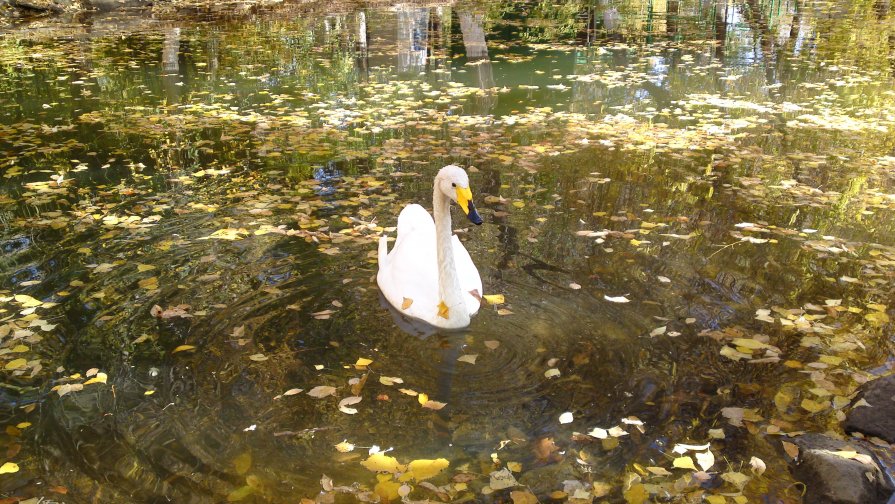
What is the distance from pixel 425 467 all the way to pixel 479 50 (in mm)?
11665

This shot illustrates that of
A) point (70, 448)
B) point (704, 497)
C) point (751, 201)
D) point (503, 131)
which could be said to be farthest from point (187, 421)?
point (503, 131)

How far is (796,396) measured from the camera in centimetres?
410

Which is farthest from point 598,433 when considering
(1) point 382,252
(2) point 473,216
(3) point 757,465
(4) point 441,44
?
(4) point 441,44

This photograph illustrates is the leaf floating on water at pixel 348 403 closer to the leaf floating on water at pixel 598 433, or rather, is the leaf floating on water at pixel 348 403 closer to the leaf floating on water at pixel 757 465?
the leaf floating on water at pixel 598 433

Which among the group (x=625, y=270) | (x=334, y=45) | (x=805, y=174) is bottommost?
(x=625, y=270)

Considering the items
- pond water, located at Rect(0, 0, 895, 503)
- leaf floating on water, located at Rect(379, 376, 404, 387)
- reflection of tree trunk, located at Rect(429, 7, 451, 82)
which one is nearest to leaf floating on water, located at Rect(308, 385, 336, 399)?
pond water, located at Rect(0, 0, 895, 503)

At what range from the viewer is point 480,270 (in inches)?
222

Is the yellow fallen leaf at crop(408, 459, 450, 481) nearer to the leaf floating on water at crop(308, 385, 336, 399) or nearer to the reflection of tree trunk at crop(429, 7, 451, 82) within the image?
the leaf floating on water at crop(308, 385, 336, 399)

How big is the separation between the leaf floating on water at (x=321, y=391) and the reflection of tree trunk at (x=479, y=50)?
6450 millimetres

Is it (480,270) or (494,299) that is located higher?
(480,270)

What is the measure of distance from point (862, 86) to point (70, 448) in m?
11.2

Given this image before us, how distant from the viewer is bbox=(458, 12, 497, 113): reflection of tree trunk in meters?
10.7

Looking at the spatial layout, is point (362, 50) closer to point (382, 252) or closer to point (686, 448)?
point (382, 252)

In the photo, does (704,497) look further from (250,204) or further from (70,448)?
(250,204)
